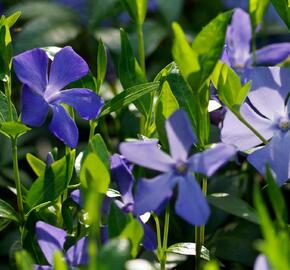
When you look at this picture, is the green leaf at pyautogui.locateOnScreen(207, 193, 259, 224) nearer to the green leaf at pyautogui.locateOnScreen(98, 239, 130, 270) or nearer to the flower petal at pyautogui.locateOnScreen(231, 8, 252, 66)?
the flower petal at pyautogui.locateOnScreen(231, 8, 252, 66)

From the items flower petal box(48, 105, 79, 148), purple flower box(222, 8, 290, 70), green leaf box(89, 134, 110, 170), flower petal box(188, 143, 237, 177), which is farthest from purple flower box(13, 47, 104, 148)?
purple flower box(222, 8, 290, 70)

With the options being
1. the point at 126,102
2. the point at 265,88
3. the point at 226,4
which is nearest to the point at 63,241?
the point at 126,102

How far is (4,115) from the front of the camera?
0.93m

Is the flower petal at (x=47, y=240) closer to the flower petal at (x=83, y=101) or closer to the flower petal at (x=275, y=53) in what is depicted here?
the flower petal at (x=83, y=101)

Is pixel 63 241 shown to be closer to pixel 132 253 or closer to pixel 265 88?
pixel 132 253

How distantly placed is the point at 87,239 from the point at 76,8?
1332mm

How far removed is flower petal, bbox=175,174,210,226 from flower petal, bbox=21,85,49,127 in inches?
8.3

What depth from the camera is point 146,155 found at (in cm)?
72

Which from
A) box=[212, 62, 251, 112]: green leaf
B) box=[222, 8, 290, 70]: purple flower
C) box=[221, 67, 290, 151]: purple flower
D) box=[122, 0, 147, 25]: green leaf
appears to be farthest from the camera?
box=[222, 8, 290, 70]: purple flower

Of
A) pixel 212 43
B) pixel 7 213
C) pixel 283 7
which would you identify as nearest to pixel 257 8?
pixel 283 7

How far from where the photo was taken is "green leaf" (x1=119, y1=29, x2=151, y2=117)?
941 millimetres

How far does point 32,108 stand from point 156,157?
196 millimetres

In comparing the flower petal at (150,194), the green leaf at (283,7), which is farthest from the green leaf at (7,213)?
the green leaf at (283,7)

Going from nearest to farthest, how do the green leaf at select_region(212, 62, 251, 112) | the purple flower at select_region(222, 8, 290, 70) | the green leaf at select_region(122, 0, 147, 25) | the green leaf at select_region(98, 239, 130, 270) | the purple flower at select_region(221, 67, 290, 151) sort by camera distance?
the green leaf at select_region(98, 239, 130, 270) → the green leaf at select_region(212, 62, 251, 112) → the purple flower at select_region(221, 67, 290, 151) → the green leaf at select_region(122, 0, 147, 25) → the purple flower at select_region(222, 8, 290, 70)
